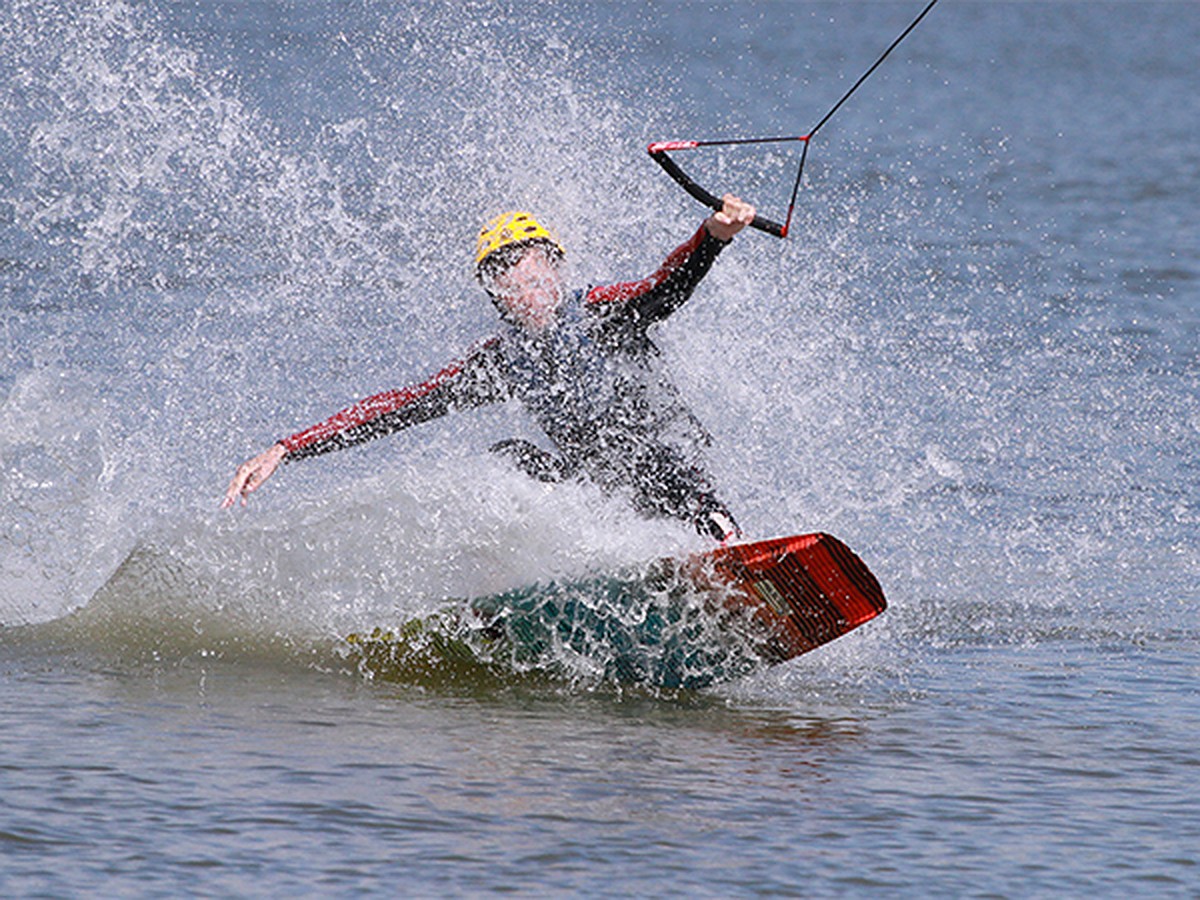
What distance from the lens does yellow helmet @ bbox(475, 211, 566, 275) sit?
680 centimetres

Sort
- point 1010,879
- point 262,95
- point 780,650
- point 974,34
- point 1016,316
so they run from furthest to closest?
point 974,34 → point 262,95 → point 1016,316 → point 780,650 → point 1010,879

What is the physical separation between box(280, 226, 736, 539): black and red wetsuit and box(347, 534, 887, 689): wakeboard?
335mm

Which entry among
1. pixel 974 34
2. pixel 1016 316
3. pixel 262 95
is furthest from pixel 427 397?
pixel 974 34

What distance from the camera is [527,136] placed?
34.2 feet

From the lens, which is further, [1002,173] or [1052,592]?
[1002,173]

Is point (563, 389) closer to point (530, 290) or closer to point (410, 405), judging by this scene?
point (530, 290)

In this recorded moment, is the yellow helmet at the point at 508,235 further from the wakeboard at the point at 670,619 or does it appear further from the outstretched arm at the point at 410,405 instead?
the wakeboard at the point at 670,619

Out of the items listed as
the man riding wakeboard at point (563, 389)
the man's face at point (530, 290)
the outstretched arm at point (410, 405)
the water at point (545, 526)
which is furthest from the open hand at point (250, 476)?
the man's face at point (530, 290)

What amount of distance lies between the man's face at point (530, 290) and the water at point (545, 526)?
718 millimetres

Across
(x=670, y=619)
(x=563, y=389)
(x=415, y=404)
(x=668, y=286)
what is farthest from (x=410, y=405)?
(x=670, y=619)

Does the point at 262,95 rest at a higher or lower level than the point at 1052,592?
higher

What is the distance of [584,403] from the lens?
22.7 feet

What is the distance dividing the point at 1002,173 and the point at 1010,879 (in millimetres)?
20228

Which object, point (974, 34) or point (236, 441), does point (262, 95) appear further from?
point (974, 34)
